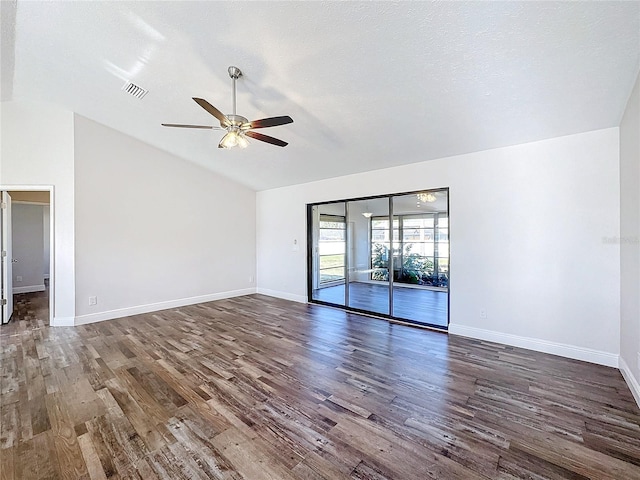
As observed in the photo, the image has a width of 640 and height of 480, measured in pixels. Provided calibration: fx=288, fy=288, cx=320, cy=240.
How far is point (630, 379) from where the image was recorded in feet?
8.59

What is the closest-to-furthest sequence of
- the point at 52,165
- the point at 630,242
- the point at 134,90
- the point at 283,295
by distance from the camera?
the point at 630,242 < the point at 134,90 < the point at 52,165 < the point at 283,295

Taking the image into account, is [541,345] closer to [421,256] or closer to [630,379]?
[630,379]

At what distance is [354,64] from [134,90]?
2882 mm

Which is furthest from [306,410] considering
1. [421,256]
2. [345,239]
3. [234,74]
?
[345,239]

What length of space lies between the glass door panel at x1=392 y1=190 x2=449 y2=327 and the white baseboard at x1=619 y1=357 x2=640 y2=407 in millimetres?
1822

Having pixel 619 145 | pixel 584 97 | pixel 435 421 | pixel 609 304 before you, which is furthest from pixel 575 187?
pixel 435 421

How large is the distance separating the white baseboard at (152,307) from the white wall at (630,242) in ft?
20.7

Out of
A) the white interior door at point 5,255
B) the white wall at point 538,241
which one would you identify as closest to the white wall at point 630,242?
the white wall at point 538,241

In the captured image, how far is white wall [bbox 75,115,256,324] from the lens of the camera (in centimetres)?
471

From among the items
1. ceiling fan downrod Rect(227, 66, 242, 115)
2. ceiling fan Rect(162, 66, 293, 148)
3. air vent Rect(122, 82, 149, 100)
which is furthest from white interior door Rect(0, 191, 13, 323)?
ceiling fan downrod Rect(227, 66, 242, 115)

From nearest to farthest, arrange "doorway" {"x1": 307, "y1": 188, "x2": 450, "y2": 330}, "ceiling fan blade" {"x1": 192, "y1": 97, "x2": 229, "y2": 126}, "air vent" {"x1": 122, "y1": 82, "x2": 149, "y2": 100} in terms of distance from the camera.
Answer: "ceiling fan blade" {"x1": 192, "y1": 97, "x2": 229, "y2": 126}, "air vent" {"x1": 122, "y1": 82, "x2": 149, "y2": 100}, "doorway" {"x1": 307, "y1": 188, "x2": 450, "y2": 330}

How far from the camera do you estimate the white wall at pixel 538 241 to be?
121 inches

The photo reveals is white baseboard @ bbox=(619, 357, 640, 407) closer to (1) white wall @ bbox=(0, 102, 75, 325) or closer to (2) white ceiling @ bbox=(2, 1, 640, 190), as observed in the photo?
(2) white ceiling @ bbox=(2, 1, 640, 190)

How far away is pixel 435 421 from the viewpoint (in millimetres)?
2164
